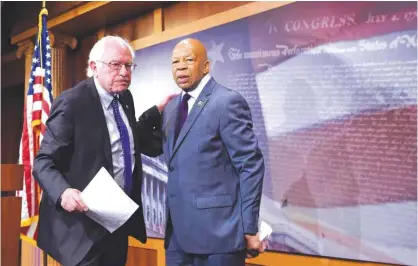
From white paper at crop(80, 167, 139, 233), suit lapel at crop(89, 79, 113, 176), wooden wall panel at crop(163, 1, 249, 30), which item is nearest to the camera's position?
white paper at crop(80, 167, 139, 233)

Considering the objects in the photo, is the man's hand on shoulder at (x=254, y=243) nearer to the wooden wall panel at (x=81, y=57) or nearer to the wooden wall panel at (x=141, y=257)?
the wooden wall panel at (x=141, y=257)

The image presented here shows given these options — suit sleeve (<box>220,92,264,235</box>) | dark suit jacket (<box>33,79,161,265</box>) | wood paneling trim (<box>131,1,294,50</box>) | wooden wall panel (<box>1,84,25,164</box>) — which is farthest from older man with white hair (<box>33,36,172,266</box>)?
wooden wall panel (<box>1,84,25,164</box>)

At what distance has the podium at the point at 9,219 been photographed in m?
1.35

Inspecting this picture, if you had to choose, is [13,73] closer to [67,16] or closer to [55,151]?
[67,16]

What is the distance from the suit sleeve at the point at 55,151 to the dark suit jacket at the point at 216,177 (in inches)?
14.2

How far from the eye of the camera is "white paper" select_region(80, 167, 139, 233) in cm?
147

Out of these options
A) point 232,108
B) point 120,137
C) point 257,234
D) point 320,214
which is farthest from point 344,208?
point 120,137

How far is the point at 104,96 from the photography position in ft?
5.53

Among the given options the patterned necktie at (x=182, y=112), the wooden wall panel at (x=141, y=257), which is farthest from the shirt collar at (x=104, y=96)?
the wooden wall panel at (x=141, y=257)

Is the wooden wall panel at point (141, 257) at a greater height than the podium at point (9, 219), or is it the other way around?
the podium at point (9, 219)

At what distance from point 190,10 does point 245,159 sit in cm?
168

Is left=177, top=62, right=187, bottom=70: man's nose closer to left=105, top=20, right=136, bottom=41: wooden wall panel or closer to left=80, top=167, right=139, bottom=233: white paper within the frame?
left=80, top=167, right=139, bottom=233: white paper

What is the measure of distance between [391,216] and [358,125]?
43 centimetres

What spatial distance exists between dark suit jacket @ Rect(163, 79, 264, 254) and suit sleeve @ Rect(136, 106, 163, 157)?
0.24m
